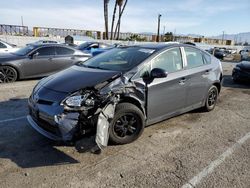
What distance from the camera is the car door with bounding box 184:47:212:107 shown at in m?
4.89

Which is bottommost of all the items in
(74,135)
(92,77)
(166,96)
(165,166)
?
(165,166)

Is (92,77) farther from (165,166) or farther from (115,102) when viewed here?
(165,166)

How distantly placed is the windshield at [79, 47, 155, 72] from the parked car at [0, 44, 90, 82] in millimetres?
4530

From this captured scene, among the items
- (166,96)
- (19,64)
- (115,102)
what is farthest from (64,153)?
(19,64)

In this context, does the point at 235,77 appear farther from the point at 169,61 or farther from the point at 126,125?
the point at 126,125

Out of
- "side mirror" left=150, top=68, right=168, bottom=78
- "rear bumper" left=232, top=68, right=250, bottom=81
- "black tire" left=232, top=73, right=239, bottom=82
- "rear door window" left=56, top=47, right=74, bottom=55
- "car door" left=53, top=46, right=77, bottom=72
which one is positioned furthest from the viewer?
"black tire" left=232, top=73, right=239, bottom=82

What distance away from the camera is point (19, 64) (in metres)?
8.49

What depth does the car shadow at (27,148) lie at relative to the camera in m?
3.42

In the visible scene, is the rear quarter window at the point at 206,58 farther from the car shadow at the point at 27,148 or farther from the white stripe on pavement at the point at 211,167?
the car shadow at the point at 27,148

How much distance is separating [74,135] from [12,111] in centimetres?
263

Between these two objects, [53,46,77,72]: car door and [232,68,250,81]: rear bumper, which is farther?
[232,68,250,81]: rear bumper

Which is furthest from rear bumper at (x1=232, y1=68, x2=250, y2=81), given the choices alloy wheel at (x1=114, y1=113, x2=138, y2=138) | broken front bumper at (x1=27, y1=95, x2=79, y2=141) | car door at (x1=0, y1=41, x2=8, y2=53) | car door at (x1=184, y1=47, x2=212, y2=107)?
car door at (x1=0, y1=41, x2=8, y2=53)

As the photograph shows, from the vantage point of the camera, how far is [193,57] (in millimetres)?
5152

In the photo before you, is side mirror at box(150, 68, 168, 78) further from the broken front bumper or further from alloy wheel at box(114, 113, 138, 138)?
the broken front bumper
